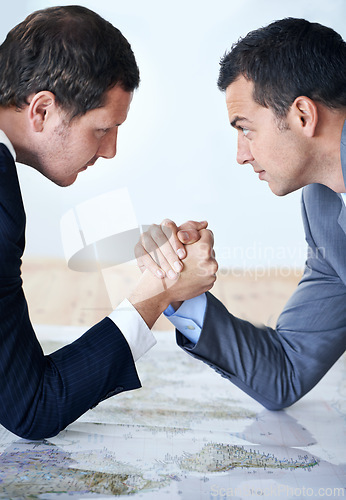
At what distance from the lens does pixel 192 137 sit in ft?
8.36

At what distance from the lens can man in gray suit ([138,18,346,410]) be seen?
1520mm

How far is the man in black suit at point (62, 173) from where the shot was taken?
1114 millimetres

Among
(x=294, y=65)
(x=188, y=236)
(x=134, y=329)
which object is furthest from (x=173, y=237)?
(x=294, y=65)

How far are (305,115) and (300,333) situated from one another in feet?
1.95

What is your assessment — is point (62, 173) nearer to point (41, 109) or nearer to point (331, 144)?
point (41, 109)

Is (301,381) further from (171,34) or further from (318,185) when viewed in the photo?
(171,34)

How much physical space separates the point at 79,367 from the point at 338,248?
0.85m

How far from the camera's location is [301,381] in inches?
63.4

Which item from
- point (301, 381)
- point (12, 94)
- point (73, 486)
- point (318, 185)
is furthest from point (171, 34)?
point (73, 486)

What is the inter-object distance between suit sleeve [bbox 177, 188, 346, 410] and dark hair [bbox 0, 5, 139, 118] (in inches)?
24.3

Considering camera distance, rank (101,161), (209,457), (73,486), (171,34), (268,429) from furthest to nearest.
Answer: (171,34) → (101,161) → (268,429) → (209,457) → (73,486)

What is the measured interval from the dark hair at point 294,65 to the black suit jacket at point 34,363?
2.42ft

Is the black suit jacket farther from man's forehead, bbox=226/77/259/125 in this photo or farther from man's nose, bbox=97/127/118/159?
man's forehead, bbox=226/77/259/125

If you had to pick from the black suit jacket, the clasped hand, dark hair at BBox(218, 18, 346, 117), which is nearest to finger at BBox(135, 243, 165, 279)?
the clasped hand
